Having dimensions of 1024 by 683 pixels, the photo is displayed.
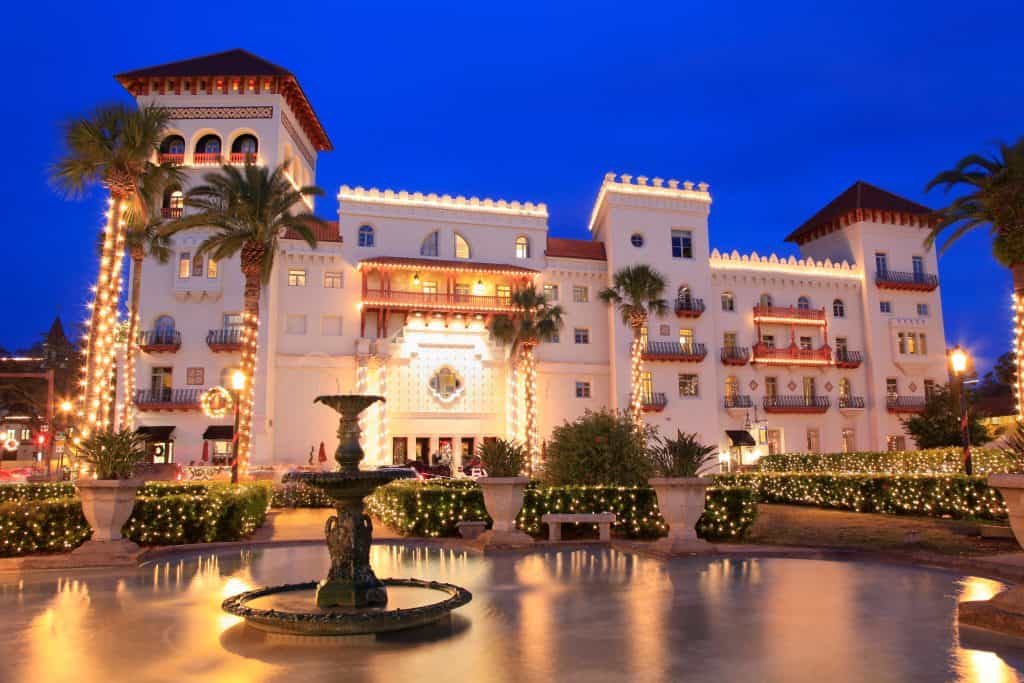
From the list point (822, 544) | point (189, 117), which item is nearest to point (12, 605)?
point (822, 544)

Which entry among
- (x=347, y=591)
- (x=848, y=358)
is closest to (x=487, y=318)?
(x=848, y=358)

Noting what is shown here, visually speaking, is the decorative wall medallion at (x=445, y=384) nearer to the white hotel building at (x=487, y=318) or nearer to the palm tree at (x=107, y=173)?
the white hotel building at (x=487, y=318)

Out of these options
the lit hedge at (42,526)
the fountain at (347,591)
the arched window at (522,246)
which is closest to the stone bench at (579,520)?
the fountain at (347,591)

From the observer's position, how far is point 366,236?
42.9 m

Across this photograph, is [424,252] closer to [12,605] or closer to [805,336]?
[805,336]

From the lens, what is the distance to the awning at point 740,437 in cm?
4544

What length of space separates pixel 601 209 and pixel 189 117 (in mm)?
25511

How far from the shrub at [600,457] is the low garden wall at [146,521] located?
7.43m

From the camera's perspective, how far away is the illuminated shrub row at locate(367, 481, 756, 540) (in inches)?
616

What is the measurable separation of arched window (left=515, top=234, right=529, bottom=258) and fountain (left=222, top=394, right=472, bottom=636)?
3655 centimetres

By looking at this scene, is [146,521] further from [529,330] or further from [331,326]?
[331,326]

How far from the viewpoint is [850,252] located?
51.2 metres

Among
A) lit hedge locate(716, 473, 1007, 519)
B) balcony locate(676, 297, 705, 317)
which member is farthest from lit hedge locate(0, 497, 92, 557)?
balcony locate(676, 297, 705, 317)

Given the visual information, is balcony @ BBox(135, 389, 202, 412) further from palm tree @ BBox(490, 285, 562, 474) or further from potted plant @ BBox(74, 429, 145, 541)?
potted plant @ BBox(74, 429, 145, 541)
